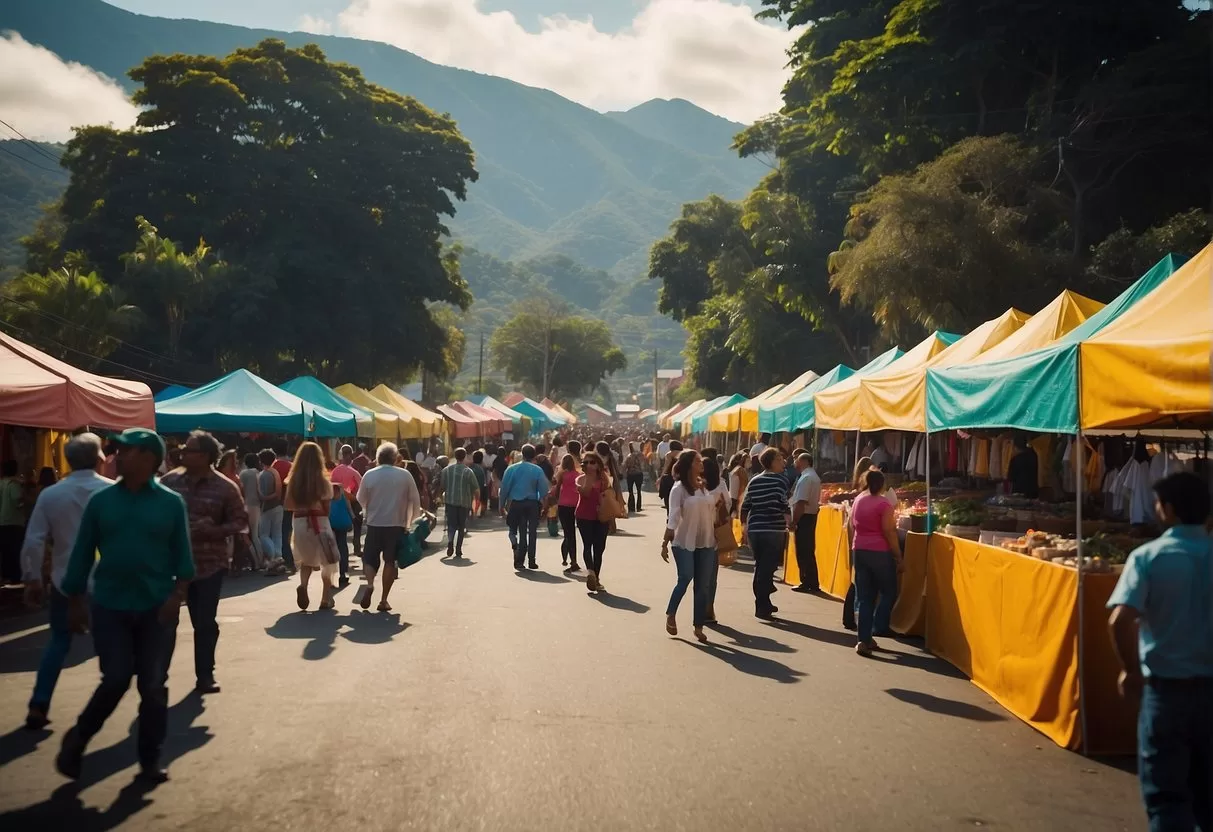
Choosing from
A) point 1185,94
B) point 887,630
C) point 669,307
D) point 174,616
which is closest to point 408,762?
point 174,616

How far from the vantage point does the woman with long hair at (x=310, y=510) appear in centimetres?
1171

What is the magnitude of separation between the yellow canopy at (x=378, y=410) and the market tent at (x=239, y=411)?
5.44 m

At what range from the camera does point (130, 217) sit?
42469mm

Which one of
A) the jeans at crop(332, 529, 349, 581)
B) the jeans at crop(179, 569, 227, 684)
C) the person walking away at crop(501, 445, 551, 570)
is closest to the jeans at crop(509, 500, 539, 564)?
the person walking away at crop(501, 445, 551, 570)

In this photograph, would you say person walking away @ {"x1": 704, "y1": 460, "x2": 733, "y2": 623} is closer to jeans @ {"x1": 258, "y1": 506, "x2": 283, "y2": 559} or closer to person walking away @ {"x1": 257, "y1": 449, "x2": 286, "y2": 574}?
person walking away @ {"x1": 257, "y1": 449, "x2": 286, "y2": 574}

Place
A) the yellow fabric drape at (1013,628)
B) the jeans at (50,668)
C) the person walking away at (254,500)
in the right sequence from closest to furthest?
the jeans at (50,668), the yellow fabric drape at (1013,628), the person walking away at (254,500)

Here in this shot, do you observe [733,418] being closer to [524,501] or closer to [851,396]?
[524,501]

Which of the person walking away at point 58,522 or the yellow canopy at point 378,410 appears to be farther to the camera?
the yellow canopy at point 378,410

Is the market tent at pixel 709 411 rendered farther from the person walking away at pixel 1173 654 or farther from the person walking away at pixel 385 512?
the person walking away at pixel 1173 654

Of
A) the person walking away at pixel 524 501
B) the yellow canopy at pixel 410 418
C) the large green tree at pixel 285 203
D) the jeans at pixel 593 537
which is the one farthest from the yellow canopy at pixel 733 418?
the large green tree at pixel 285 203

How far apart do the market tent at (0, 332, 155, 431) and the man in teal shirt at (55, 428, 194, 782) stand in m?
6.08

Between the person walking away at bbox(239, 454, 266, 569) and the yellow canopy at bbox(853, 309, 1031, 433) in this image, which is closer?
the yellow canopy at bbox(853, 309, 1031, 433)

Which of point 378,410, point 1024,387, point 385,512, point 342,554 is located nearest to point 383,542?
point 385,512

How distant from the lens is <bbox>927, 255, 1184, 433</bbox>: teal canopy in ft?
24.4
